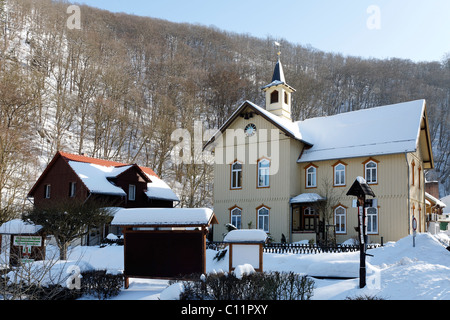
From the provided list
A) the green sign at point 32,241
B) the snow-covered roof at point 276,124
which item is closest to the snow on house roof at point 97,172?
the snow-covered roof at point 276,124

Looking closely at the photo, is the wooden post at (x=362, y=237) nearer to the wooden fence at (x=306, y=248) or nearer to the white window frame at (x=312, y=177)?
the wooden fence at (x=306, y=248)

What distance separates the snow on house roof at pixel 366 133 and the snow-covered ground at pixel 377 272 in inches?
276

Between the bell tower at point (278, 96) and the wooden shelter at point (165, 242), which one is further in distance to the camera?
the bell tower at point (278, 96)

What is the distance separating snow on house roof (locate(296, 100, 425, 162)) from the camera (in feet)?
84.4

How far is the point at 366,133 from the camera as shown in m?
27.9

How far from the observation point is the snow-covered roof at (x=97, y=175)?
30.4 meters

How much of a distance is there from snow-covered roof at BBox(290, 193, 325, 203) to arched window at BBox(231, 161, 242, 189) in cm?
448

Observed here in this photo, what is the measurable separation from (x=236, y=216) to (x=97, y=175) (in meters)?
10.7

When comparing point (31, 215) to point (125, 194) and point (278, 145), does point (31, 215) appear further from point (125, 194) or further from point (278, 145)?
point (278, 145)

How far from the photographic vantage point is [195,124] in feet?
156

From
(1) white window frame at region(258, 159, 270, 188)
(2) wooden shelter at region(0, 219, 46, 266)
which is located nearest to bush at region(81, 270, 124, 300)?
(2) wooden shelter at region(0, 219, 46, 266)

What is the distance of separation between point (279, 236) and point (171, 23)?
7801cm

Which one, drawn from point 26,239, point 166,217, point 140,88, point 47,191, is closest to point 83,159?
point 47,191
